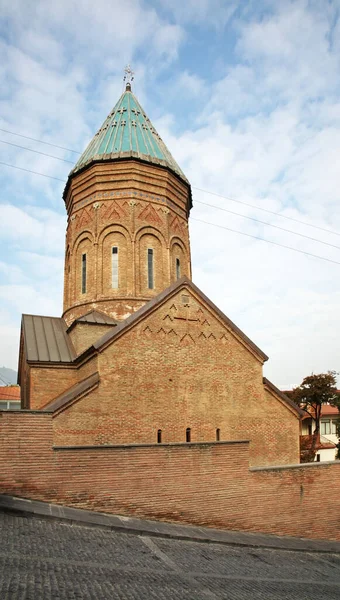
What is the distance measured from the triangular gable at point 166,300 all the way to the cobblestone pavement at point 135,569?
16.6 feet

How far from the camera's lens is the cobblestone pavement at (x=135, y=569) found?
18.2 ft

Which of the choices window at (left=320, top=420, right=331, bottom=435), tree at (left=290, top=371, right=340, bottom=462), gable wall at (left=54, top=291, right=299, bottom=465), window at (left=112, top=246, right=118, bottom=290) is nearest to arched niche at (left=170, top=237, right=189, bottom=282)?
window at (left=112, top=246, right=118, bottom=290)

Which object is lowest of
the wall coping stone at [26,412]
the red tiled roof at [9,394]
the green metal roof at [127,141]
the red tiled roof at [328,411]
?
the red tiled roof at [328,411]

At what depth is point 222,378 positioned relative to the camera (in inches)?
521

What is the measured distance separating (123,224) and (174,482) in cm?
998

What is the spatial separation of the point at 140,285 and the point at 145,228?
236cm

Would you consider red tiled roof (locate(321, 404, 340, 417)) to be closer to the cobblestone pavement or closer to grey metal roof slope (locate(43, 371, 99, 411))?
the cobblestone pavement

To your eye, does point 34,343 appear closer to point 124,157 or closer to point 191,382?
point 191,382

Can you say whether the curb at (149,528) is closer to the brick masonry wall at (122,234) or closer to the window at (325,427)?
the brick masonry wall at (122,234)

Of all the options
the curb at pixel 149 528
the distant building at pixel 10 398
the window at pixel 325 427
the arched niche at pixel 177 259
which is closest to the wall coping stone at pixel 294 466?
the curb at pixel 149 528

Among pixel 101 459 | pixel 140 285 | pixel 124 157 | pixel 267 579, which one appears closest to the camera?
pixel 267 579

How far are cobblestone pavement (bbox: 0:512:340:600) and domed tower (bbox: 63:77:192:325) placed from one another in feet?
29.1

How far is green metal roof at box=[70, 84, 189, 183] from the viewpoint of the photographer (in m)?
17.9

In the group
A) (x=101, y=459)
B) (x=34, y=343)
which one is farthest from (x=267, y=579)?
(x=34, y=343)
